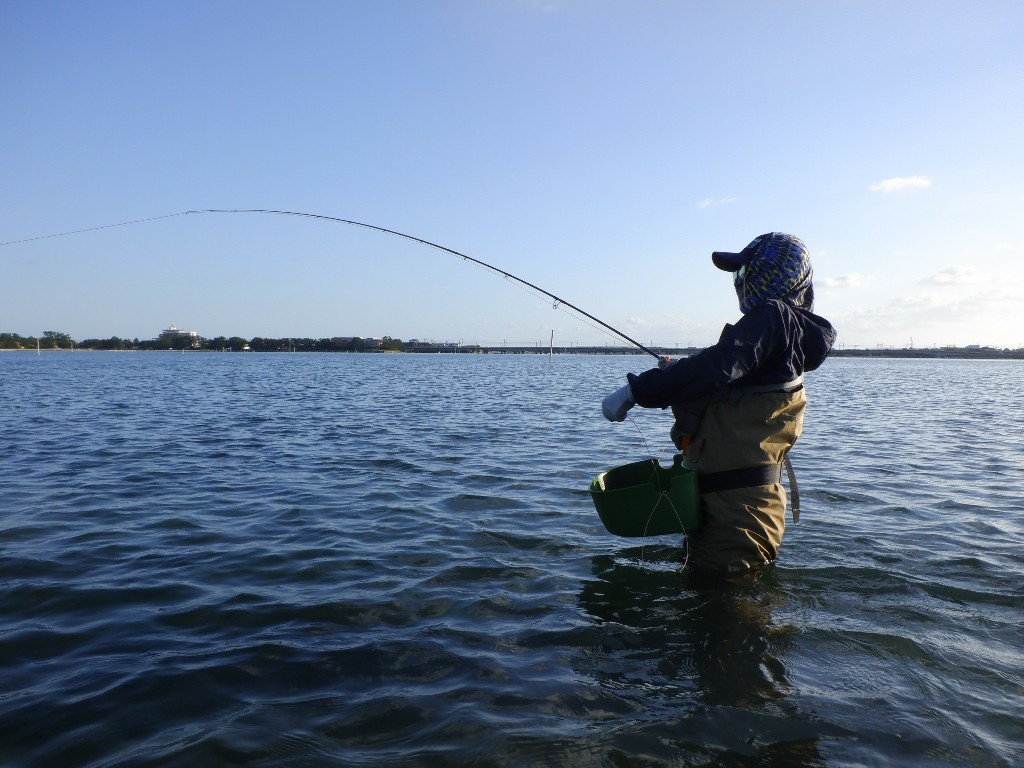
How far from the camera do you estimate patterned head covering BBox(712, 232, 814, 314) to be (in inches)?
179

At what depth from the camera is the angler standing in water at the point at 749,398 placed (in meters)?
4.29

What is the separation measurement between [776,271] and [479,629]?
3.17 metres

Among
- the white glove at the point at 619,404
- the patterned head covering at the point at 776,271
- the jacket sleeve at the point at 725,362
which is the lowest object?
the white glove at the point at 619,404

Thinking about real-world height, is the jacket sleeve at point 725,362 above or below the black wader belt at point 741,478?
above

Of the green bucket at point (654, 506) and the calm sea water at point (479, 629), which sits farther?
the green bucket at point (654, 506)

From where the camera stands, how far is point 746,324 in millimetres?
4266

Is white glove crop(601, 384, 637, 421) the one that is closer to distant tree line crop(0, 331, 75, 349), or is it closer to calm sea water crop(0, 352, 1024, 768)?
calm sea water crop(0, 352, 1024, 768)

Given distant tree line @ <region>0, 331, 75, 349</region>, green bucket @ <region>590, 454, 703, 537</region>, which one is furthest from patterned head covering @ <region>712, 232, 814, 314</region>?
distant tree line @ <region>0, 331, 75, 349</region>

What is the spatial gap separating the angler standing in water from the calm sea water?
0.67m

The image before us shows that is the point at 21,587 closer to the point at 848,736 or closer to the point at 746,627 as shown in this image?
the point at 746,627

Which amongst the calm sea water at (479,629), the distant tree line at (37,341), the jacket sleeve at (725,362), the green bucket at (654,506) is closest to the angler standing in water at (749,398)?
the jacket sleeve at (725,362)

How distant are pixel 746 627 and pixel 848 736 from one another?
3.98 ft

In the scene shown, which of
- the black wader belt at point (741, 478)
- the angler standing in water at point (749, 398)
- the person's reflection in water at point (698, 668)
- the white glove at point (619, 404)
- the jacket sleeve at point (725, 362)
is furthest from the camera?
the black wader belt at point (741, 478)

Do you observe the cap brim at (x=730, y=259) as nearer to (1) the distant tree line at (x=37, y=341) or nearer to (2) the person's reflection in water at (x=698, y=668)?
(2) the person's reflection in water at (x=698, y=668)
